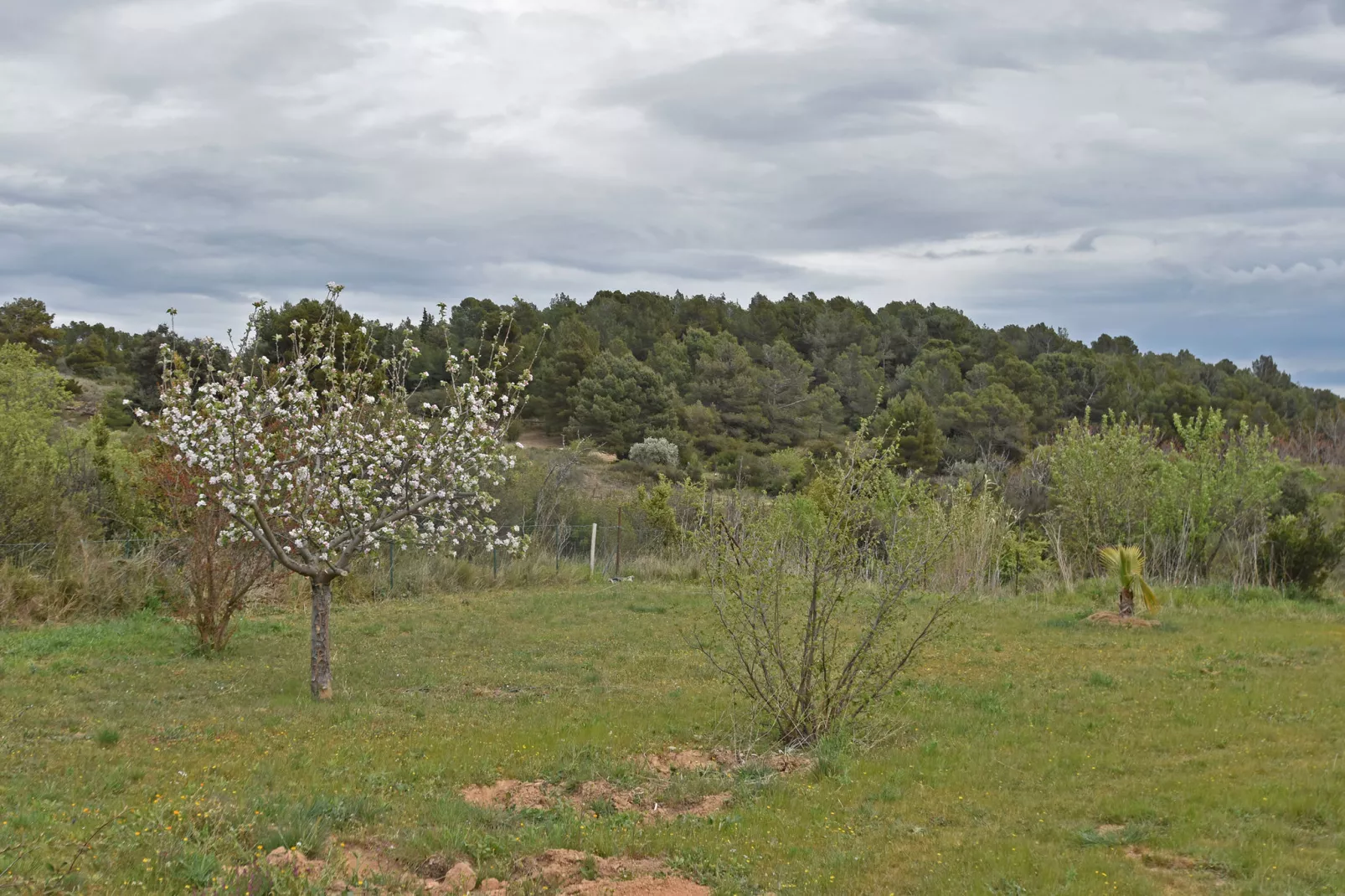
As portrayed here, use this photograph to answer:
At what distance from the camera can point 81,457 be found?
69.0 feet

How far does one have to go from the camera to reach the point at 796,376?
5388 centimetres

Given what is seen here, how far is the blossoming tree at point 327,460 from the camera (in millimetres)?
10953

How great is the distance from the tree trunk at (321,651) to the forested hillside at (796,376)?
25444mm

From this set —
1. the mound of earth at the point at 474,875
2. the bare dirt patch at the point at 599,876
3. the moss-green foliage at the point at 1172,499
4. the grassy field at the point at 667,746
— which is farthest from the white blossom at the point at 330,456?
the moss-green foliage at the point at 1172,499

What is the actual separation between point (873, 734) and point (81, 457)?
18.5 m

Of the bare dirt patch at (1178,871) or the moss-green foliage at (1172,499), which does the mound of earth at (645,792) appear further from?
the moss-green foliage at (1172,499)

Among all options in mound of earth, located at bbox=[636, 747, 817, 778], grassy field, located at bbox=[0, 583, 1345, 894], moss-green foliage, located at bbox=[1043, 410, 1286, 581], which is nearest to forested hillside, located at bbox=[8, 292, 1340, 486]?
moss-green foliage, located at bbox=[1043, 410, 1286, 581]

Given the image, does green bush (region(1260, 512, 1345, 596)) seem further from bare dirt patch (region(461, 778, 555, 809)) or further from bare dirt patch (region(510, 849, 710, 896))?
bare dirt patch (region(510, 849, 710, 896))

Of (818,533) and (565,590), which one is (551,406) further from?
(818,533)

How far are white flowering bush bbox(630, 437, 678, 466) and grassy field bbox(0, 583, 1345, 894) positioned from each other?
28473 millimetres

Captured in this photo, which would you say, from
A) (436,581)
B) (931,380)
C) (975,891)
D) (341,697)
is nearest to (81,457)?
(436,581)

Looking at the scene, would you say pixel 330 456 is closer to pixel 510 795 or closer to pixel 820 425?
pixel 510 795

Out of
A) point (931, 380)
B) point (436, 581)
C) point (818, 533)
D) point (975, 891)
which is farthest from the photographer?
point (931, 380)

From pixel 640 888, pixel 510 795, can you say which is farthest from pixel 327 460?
pixel 640 888
